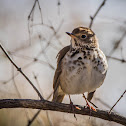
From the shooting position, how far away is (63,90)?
547cm

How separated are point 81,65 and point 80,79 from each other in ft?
0.83

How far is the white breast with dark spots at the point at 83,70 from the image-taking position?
4.91 metres

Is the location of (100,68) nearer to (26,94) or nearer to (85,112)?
(85,112)

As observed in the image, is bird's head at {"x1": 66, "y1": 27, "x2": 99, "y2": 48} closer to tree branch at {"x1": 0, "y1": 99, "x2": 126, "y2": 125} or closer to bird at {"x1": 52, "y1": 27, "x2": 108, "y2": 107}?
bird at {"x1": 52, "y1": 27, "x2": 108, "y2": 107}

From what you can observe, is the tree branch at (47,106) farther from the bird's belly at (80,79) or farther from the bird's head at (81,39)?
the bird's head at (81,39)

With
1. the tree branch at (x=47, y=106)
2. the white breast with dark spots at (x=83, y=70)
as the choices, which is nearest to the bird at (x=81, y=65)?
the white breast with dark spots at (x=83, y=70)

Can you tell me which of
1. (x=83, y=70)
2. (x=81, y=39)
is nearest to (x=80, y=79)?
(x=83, y=70)

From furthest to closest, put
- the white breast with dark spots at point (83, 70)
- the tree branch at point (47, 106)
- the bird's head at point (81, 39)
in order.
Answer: the bird's head at point (81, 39) < the white breast with dark spots at point (83, 70) < the tree branch at point (47, 106)

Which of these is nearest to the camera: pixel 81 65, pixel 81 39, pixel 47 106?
pixel 47 106

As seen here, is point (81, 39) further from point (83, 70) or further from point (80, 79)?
point (80, 79)

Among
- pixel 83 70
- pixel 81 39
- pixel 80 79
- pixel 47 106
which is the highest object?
pixel 81 39

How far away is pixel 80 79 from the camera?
4.98 metres

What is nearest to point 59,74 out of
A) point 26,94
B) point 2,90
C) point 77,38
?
point 77,38

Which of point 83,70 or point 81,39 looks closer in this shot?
point 83,70
